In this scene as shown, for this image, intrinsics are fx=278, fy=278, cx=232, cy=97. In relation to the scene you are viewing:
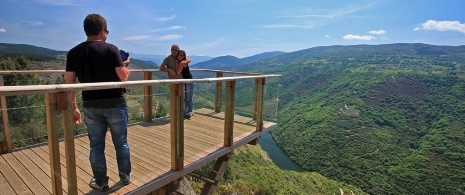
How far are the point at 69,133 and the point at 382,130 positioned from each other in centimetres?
9743

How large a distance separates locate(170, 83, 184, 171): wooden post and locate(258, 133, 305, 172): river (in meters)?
65.2

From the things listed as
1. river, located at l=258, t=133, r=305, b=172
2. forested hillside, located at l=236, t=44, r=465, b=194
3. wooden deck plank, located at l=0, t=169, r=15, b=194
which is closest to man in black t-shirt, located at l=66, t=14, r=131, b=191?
wooden deck plank, located at l=0, t=169, r=15, b=194

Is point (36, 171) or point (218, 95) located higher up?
point (218, 95)

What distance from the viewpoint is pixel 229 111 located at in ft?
13.5

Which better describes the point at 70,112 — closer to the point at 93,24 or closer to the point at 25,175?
the point at 93,24

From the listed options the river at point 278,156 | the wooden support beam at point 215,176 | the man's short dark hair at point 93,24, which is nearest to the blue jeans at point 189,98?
the wooden support beam at point 215,176

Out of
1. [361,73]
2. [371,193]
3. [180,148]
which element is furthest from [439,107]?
[180,148]

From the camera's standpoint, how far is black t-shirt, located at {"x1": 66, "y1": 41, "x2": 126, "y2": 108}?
2.40 metres

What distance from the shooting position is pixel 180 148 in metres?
3.21

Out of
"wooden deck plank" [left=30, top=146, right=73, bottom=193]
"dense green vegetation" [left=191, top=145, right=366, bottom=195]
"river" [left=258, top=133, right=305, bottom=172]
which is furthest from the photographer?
"river" [left=258, top=133, right=305, bottom=172]

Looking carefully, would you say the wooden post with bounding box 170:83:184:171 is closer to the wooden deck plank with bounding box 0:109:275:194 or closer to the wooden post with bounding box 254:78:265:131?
the wooden deck plank with bounding box 0:109:275:194

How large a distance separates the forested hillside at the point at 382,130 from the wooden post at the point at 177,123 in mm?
40089

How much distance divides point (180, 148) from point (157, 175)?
38 centimetres

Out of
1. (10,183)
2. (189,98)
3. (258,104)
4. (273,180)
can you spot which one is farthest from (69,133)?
(273,180)
